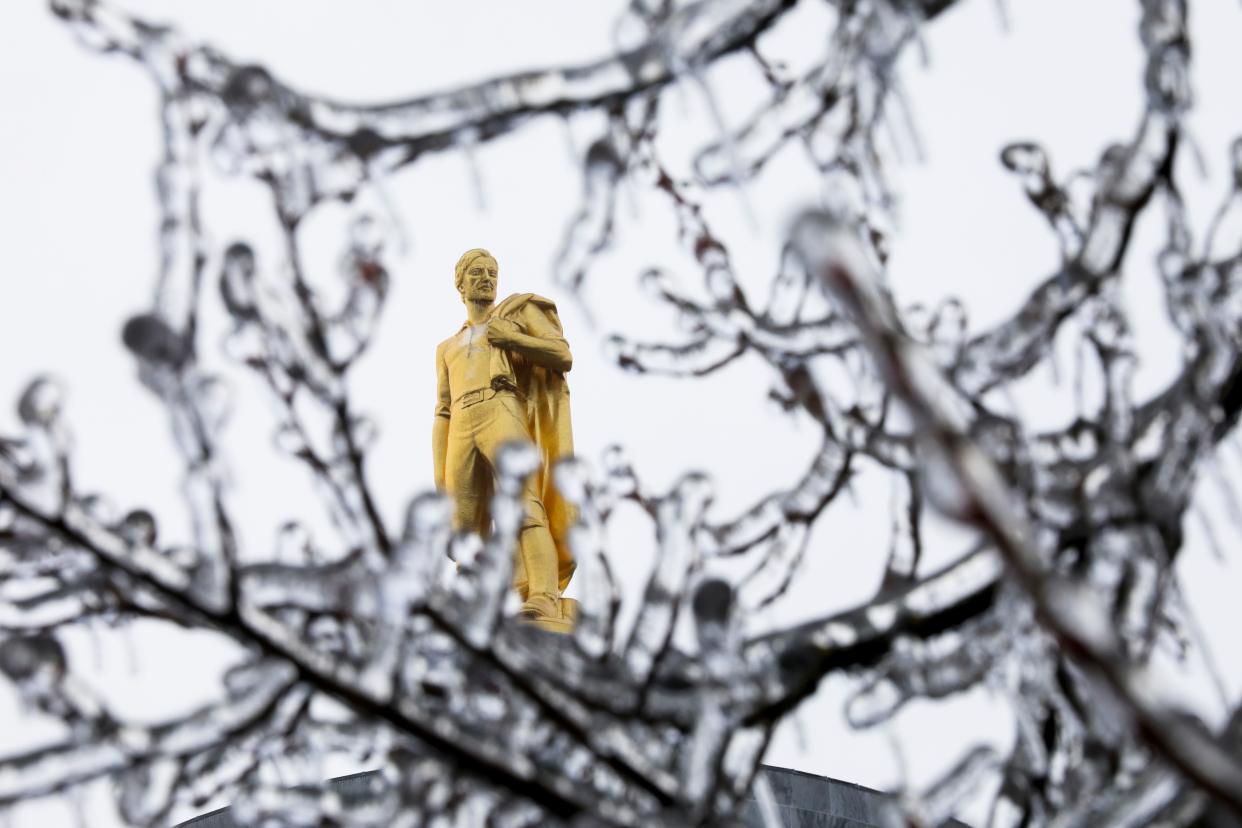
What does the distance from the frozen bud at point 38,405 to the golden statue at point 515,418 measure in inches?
246

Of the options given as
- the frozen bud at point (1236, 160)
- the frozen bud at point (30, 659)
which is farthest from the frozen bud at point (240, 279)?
the frozen bud at point (1236, 160)

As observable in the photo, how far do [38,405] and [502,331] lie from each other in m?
6.66

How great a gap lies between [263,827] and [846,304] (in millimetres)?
2090

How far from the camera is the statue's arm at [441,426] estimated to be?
31.7ft

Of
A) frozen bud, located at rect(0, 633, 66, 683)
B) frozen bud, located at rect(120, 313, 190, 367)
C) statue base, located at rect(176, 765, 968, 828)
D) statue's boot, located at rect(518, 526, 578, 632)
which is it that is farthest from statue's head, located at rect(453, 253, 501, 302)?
frozen bud, located at rect(120, 313, 190, 367)

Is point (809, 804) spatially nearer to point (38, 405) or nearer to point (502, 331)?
point (502, 331)

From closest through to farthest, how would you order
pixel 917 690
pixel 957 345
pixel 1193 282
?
pixel 917 690, pixel 1193 282, pixel 957 345

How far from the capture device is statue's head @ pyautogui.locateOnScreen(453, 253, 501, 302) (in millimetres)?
9859

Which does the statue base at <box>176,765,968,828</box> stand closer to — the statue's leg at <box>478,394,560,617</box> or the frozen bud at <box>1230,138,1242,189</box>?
the statue's leg at <box>478,394,560,617</box>

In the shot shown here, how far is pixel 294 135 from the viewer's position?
2928 millimetres

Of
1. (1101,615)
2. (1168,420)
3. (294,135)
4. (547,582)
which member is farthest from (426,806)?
(547,582)

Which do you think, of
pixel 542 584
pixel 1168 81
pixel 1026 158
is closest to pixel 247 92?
pixel 1168 81

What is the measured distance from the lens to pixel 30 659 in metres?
2.77

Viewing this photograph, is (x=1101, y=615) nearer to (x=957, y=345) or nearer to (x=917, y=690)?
(x=917, y=690)
